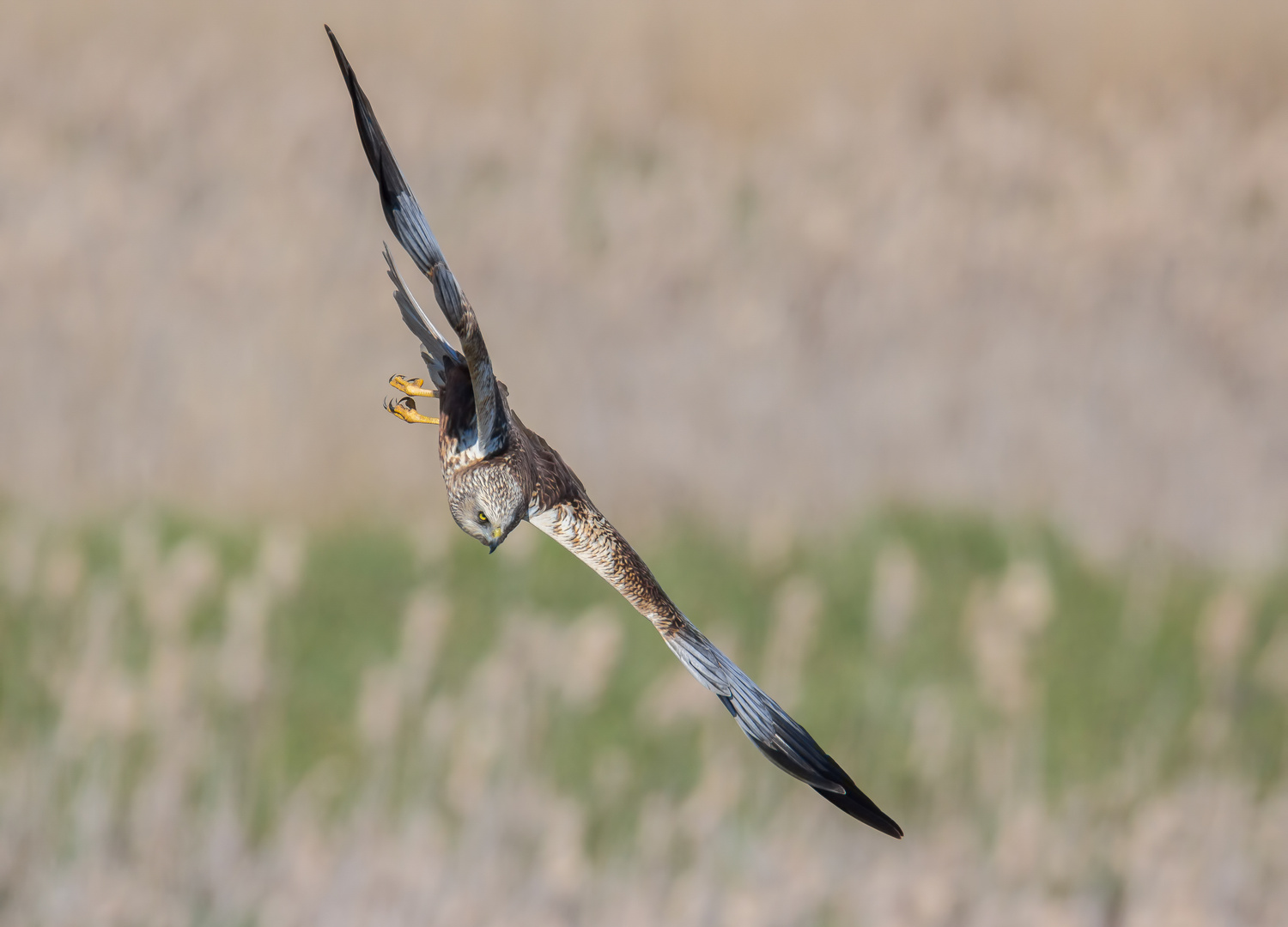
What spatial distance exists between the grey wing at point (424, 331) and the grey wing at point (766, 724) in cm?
21

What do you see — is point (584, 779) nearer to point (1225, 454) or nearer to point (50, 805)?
point (50, 805)

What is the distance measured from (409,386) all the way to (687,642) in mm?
233

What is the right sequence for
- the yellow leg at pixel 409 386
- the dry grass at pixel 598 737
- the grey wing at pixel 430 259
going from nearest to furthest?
1. the grey wing at pixel 430 259
2. the yellow leg at pixel 409 386
3. the dry grass at pixel 598 737

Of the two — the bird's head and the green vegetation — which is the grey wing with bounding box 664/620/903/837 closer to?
the bird's head

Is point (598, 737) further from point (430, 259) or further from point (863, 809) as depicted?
point (430, 259)

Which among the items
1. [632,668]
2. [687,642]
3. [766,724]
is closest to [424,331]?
[687,642]

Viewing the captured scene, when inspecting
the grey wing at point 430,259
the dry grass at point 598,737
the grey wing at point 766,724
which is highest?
the dry grass at point 598,737

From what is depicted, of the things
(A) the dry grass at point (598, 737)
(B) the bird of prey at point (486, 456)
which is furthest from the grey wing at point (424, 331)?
(A) the dry grass at point (598, 737)

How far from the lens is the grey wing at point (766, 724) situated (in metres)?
0.97

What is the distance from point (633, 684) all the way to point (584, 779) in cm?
138

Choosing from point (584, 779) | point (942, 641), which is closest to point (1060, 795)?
point (942, 641)

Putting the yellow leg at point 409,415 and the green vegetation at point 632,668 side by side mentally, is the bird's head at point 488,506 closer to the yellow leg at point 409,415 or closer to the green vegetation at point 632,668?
the yellow leg at point 409,415

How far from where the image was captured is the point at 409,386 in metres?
0.94

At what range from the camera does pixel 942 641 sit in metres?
16.4
